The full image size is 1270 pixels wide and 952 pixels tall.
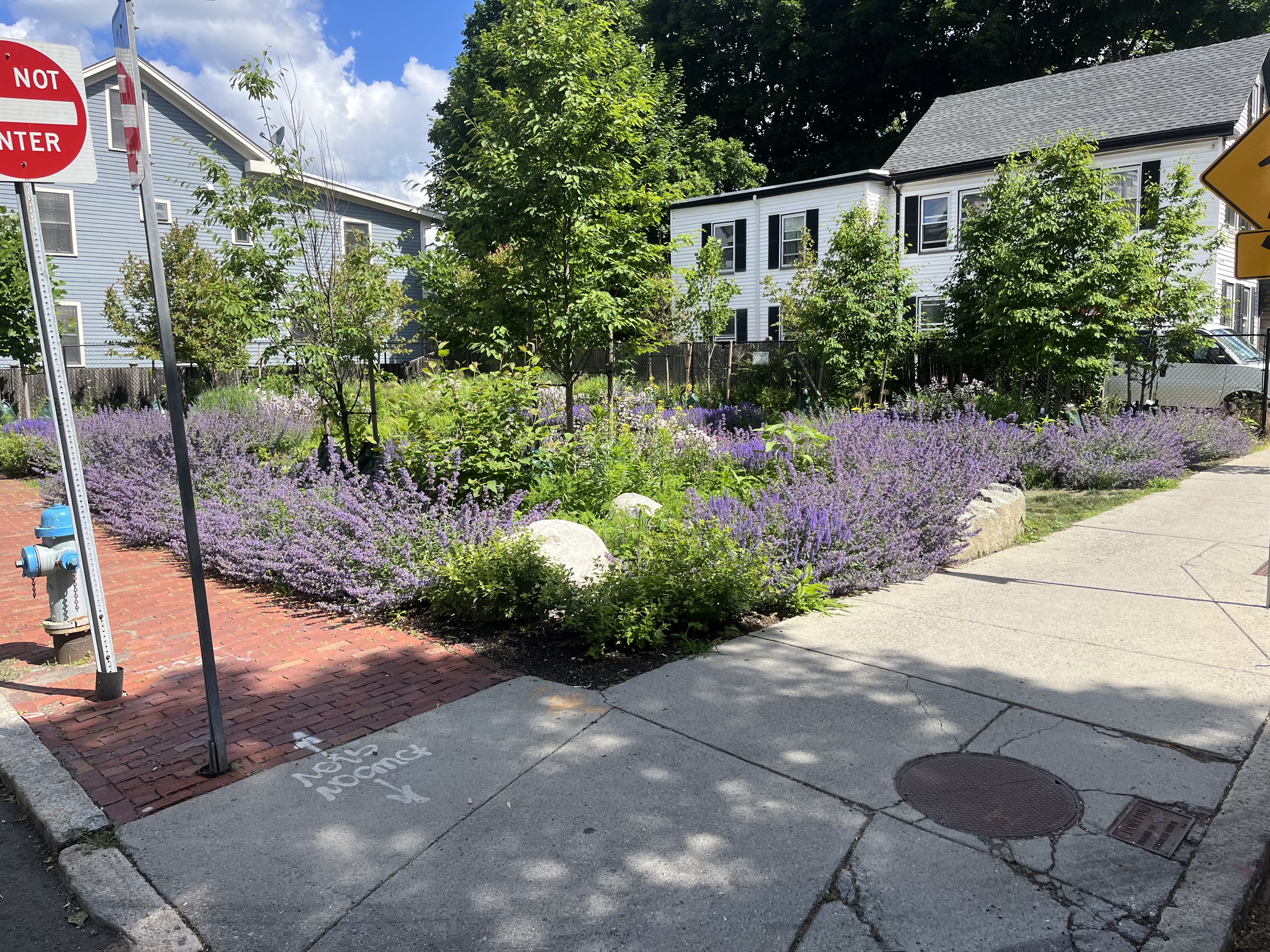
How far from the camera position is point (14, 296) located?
15078 mm

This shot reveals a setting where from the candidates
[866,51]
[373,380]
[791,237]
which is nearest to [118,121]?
[373,380]

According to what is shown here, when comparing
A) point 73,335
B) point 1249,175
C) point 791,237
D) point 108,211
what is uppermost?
point 108,211

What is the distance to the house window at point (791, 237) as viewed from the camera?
93.6 feet

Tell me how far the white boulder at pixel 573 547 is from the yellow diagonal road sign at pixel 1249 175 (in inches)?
173

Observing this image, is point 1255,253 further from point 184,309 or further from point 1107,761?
point 184,309

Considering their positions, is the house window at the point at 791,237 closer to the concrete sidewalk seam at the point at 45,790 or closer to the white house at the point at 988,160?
the white house at the point at 988,160

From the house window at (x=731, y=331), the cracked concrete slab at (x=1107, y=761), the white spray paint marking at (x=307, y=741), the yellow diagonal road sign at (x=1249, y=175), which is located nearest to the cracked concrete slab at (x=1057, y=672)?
the cracked concrete slab at (x=1107, y=761)

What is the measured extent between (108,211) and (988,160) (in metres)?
24.6

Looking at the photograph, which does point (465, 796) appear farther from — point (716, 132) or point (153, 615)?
point (716, 132)

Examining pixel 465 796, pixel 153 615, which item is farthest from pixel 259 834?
pixel 153 615

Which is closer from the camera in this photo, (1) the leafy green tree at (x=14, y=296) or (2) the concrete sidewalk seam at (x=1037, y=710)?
(2) the concrete sidewalk seam at (x=1037, y=710)

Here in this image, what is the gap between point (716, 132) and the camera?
1730 inches

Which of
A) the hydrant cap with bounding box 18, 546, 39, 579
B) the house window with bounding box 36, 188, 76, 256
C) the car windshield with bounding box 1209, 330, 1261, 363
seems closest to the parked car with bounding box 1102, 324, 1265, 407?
the car windshield with bounding box 1209, 330, 1261, 363

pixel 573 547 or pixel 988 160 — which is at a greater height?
pixel 988 160
